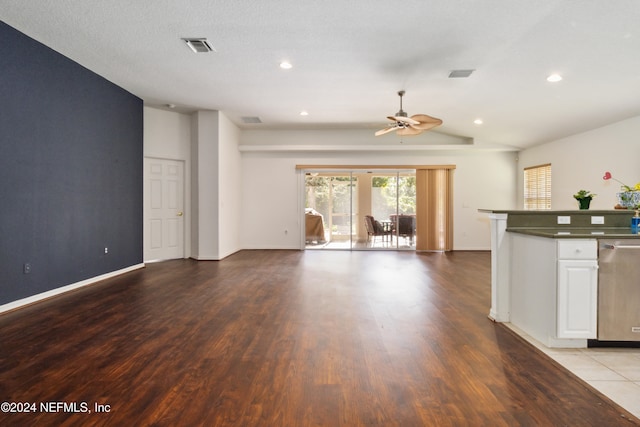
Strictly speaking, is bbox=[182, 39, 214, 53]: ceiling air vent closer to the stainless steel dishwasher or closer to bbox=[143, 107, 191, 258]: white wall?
bbox=[143, 107, 191, 258]: white wall

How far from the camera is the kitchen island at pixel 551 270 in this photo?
2.54 meters

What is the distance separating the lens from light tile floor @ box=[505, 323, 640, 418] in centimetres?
194

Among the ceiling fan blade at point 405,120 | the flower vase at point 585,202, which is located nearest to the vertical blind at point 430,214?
the ceiling fan blade at point 405,120

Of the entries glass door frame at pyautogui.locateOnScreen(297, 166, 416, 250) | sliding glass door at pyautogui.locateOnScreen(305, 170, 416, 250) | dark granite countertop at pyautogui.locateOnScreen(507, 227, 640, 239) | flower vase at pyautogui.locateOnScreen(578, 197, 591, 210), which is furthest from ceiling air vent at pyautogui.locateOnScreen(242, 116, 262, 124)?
flower vase at pyautogui.locateOnScreen(578, 197, 591, 210)

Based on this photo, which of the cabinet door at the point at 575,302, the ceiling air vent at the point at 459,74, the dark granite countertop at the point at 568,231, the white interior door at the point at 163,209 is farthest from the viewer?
the white interior door at the point at 163,209

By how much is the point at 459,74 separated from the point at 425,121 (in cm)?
77

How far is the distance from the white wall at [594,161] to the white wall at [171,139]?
25.6 feet

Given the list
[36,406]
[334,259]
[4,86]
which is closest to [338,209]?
[334,259]

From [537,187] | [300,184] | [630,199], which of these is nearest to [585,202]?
[630,199]

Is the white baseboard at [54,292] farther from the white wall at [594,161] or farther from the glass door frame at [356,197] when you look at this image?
the white wall at [594,161]

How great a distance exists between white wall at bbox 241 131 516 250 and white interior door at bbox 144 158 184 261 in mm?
1826

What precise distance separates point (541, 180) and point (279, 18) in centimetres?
708

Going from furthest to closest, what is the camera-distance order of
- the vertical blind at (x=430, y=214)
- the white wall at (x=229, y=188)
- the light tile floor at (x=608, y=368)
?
the vertical blind at (x=430, y=214) → the white wall at (x=229, y=188) → the light tile floor at (x=608, y=368)

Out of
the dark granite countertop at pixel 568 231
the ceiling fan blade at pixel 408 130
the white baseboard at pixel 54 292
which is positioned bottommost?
the white baseboard at pixel 54 292
